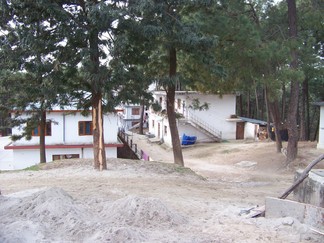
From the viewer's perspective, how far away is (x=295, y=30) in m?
20.0

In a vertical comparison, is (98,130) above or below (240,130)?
above

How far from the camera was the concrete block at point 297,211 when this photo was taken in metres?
5.94

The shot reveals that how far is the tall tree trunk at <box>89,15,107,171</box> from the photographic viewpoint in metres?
12.4

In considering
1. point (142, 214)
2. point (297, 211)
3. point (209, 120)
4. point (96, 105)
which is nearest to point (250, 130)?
point (209, 120)

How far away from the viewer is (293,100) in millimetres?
21719

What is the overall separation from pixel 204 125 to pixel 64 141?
15.8 meters

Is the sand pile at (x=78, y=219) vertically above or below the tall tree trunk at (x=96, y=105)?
below

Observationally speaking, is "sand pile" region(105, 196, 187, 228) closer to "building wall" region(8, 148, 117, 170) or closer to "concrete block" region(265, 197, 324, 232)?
"concrete block" region(265, 197, 324, 232)

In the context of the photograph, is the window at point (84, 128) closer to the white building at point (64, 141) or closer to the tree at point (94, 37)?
the white building at point (64, 141)

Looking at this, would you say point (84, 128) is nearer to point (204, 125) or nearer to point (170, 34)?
point (204, 125)

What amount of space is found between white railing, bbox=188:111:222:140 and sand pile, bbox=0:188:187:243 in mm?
31595

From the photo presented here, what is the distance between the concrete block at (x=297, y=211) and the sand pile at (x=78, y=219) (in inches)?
60.3

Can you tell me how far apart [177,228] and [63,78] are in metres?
8.89

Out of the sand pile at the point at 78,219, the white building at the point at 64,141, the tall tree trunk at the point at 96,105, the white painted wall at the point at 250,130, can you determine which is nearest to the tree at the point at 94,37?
the tall tree trunk at the point at 96,105
